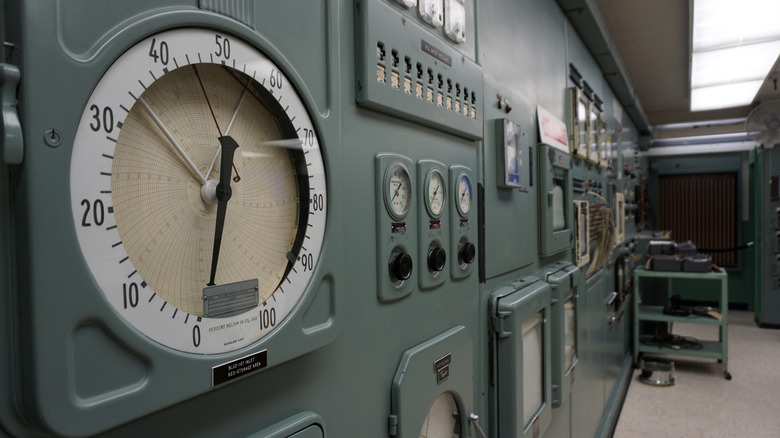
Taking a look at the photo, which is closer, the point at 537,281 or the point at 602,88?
the point at 537,281

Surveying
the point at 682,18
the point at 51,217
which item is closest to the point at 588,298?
the point at 682,18

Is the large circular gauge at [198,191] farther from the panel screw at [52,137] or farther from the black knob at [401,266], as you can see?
the black knob at [401,266]

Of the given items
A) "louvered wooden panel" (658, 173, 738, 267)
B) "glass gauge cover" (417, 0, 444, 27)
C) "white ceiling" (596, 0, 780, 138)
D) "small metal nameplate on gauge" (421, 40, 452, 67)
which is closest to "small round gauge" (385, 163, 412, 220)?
"small metal nameplate on gauge" (421, 40, 452, 67)

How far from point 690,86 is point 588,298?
11.5ft

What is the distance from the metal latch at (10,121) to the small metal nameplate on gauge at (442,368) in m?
0.97

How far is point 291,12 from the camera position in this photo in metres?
0.73

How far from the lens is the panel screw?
433mm

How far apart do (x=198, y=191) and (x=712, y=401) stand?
4913 millimetres

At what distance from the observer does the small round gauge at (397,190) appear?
1010 millimetres

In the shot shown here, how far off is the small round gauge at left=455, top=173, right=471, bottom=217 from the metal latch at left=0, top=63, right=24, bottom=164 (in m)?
Result: 1.00

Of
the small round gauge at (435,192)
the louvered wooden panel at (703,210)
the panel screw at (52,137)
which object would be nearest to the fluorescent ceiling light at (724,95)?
the louvered wooden panel at (703,210)

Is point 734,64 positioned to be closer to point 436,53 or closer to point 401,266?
point 436,53

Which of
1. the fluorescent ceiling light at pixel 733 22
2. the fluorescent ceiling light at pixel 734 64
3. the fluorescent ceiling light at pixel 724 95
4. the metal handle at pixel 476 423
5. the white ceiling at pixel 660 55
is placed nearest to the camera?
the metal handle at pixel 476 423

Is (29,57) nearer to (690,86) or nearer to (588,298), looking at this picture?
(588,298)
